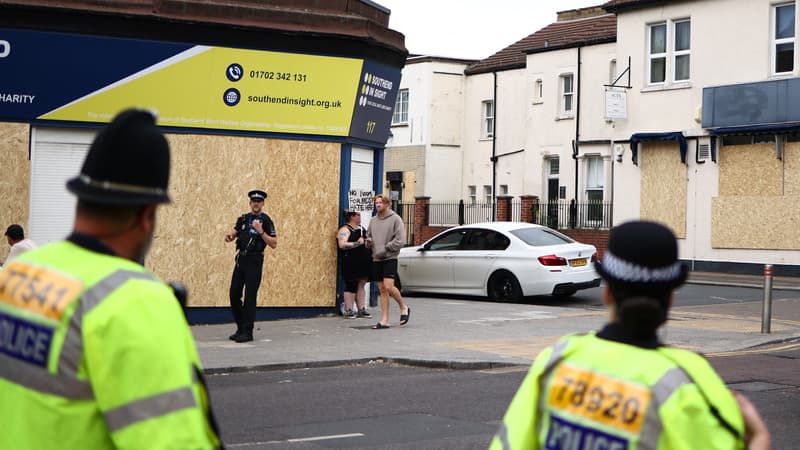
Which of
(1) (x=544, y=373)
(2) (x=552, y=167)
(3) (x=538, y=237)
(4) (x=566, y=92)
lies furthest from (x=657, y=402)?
(2) (x=552, y=167)

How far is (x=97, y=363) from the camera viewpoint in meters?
2.50

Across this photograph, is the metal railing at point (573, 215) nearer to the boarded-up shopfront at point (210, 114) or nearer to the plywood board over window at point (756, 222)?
the plywood board over window at point (756, 222)

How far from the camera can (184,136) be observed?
16438 mm

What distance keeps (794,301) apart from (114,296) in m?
21.5

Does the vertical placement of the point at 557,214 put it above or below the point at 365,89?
below

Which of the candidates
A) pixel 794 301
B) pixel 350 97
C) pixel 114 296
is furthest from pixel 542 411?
pixel 794 301

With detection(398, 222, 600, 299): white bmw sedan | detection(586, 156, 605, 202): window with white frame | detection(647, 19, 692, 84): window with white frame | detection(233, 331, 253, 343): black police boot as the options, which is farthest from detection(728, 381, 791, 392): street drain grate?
detection(586, 156, 605, 202): window with white frame

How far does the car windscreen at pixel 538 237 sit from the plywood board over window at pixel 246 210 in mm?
5097

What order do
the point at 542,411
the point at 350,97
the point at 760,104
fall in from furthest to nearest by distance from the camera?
the point at 760,104
the point at 350,97
the point at 542,411

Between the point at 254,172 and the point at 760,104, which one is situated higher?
the point at 760,104

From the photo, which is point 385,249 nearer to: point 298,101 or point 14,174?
point 298,101

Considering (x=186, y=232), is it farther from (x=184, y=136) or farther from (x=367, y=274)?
(x=367, y=274)

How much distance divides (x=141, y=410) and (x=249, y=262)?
39.8 ft

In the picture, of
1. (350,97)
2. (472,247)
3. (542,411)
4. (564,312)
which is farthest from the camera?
(472,247)
